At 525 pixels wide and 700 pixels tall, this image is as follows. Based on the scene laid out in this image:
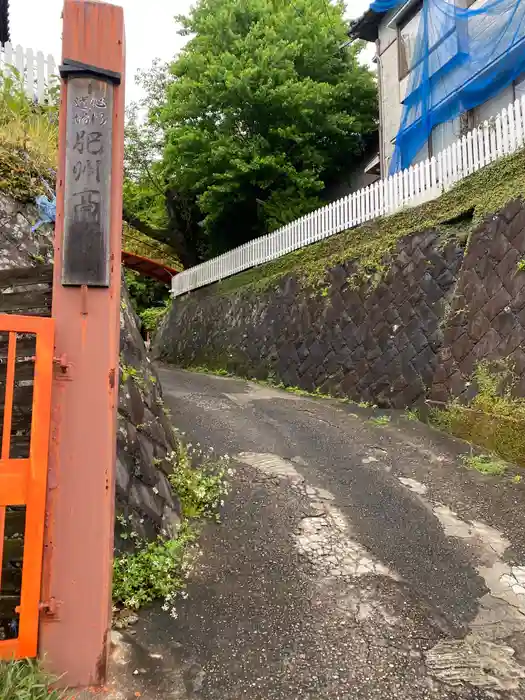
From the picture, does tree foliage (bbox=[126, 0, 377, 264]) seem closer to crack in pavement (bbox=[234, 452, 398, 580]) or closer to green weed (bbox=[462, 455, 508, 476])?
green weed (bbox=[462, 455, 508, 476])

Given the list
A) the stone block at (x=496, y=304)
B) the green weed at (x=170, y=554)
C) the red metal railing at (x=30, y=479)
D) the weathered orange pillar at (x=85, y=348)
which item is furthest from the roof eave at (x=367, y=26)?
the red metal railing at (x=30, y=479)

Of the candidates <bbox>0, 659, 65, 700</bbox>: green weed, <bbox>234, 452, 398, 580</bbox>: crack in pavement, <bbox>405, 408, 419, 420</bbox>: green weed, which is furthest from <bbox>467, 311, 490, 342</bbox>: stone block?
<bbox>0, 659, 65, 700</bbox>: green weed

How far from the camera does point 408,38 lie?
1231 cm

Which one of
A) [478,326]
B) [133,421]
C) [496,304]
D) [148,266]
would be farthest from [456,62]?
[148,266]

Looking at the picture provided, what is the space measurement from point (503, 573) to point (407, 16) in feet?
45.7

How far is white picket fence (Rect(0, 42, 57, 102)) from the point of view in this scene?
650 cm

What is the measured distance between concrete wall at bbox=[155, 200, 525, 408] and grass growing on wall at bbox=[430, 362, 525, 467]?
179mm

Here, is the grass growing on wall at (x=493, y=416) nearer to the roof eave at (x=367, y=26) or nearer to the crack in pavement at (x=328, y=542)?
the crack in pavement at (x=328, y=542)

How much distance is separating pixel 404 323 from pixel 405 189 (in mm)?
2665

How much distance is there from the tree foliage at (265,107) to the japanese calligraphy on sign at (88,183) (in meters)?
11.1

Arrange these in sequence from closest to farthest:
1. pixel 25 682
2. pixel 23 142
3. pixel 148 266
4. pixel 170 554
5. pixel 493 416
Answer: pixel 25 682, pixel 170 554, pixel 23 142, pixel 493 416, pixel 148 266

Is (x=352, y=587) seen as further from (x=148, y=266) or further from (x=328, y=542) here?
(x=148, y=266)

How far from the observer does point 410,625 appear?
116 inches

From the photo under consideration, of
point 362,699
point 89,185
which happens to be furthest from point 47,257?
point 362,699
